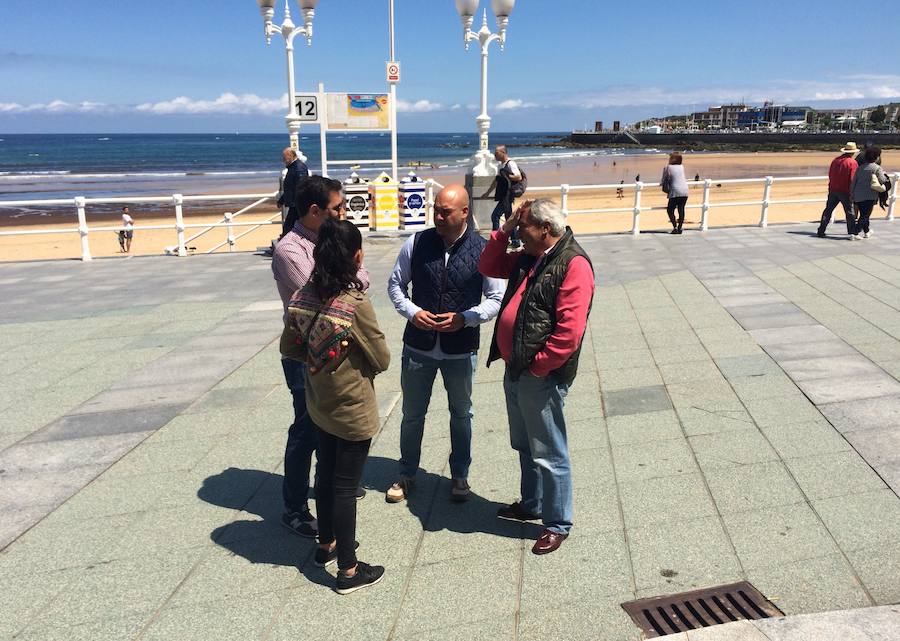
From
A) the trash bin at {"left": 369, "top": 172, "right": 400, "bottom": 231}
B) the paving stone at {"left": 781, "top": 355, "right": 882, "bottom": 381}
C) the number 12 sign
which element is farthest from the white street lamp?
the paving stone at {"left": 781, "top": 355, "right": 882, "bottom": 381}

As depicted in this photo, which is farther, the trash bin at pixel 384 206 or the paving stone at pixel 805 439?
the trash bin at pixel 384 206

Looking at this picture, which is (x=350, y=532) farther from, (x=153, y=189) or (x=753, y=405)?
(x=153, y=189)

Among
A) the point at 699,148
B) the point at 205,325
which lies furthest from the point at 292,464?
the point at 699,148

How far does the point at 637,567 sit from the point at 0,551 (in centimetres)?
295

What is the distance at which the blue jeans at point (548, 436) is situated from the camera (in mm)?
3236

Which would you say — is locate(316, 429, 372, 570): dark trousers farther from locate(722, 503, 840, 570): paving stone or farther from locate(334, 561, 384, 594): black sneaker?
locate(722, 503, 840, 570): paving stone

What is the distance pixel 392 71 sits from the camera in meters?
13.7

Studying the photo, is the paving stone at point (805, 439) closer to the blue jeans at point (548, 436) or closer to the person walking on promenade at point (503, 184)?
the blue jeans at point (548, 436)

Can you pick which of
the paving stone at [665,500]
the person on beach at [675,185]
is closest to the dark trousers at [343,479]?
the paving stone at [665,500]

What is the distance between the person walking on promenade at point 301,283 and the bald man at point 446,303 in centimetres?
50

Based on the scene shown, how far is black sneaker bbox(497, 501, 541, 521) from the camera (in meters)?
3.64

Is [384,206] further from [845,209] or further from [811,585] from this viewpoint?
[811,585]

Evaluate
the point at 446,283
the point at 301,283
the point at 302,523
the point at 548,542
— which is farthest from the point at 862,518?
the point at 301,283

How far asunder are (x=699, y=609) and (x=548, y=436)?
93cm
